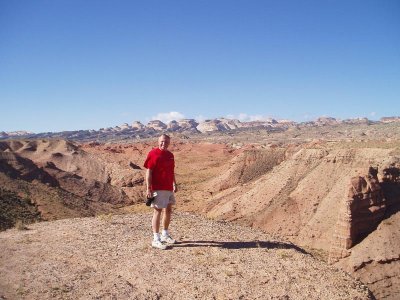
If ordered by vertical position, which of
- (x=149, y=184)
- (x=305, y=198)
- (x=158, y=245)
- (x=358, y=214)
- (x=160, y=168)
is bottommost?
(x=358, y=214)

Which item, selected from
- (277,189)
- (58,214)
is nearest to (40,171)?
(58,214)

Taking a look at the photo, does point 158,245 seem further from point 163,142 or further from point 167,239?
point 163,142

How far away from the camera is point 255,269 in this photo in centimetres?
783

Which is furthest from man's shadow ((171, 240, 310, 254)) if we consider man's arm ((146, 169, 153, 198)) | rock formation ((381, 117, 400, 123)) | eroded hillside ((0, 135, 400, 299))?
rock formation ((381, 117, 400, 123))

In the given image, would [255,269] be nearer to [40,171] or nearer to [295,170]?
[295,170]

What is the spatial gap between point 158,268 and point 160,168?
2011 millimetres

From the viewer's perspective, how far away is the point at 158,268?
761 centimetres

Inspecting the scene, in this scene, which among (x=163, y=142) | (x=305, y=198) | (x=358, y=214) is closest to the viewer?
(x=163, y=142)

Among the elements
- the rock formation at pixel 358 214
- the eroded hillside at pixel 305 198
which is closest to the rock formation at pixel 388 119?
the eroded hillside at pixel 305 198

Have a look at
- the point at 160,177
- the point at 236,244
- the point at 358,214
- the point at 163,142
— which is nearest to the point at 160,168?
the point at 160,177

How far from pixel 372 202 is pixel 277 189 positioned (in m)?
7.96

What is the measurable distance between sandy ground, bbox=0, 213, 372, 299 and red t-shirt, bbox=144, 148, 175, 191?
54.9 inches

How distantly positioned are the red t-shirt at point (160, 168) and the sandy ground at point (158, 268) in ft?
4.57

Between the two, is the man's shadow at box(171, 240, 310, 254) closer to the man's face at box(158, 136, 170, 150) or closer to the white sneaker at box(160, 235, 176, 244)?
the white sneaker at box(160, 235, 176, 244)
